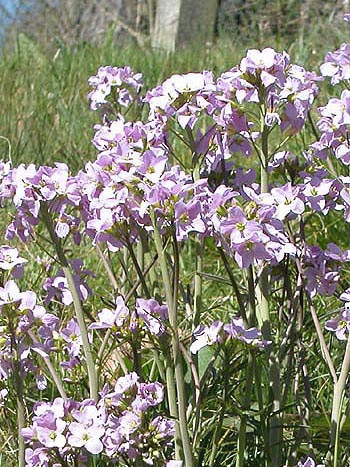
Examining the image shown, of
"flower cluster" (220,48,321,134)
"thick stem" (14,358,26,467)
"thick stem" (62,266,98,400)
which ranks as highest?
"flower cluster" (220,48,321,134)

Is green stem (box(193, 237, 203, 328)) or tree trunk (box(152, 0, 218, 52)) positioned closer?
green stem (box(193, 237, 203, 328))

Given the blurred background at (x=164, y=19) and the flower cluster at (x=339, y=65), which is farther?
the blurred background at (x=164, y=19)

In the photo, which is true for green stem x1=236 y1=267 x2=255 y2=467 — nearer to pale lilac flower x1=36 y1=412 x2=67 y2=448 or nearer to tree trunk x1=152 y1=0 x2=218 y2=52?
pale lilac flower x1=36 y1=412 x2=67 y2=448

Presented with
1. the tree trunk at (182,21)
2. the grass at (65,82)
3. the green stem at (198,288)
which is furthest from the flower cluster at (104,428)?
the tree trunk at (182,21)

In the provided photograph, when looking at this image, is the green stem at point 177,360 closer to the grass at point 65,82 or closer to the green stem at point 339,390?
the green stem at point 339,390

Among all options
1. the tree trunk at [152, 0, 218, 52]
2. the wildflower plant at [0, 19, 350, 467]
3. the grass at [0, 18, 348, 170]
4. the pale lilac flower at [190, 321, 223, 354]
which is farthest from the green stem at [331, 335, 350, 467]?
the tree trunk at [152, 0, 218, 52]

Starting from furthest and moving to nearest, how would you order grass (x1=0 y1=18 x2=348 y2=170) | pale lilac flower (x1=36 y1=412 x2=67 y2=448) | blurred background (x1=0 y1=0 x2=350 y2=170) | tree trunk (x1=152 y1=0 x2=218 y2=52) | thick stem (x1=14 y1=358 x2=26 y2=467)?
tree trunk (x1=152 y1=0 x2=218 y2=52), blurred background (x1=0 y1=0 x2=350 y2=170), grass (x1=0 y1=18 x2=348 y2=170), thick stem (x1=14 y1=358 x2=26 y2=467), pale lilac flower (x1=36 y1=412 x2=67 y2=448)

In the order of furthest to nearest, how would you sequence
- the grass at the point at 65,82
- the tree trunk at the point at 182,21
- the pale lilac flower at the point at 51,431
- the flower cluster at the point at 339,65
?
the tree trunk at the point at 182,21 → the grass at the point at 65,82 → the flower cluster at the point at 339,65 → the pale lilac flower at the point at 51,431
